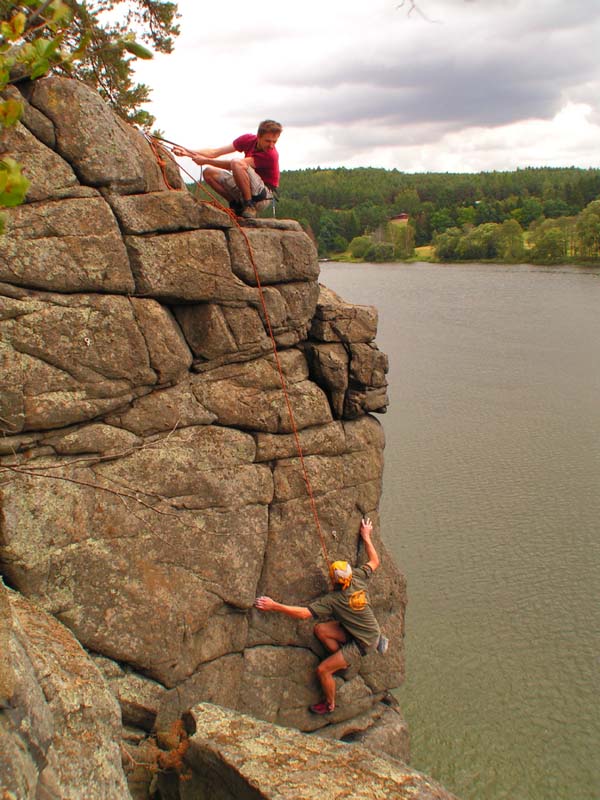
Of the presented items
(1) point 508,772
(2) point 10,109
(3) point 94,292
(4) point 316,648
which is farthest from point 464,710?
(2) point 10,109

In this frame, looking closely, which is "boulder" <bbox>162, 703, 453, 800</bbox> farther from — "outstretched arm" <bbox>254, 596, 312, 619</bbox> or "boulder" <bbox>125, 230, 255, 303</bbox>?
"boulder" <bbox>125, 230, 255, 303</bbox>

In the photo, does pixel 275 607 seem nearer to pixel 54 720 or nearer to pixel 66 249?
pixel 54 720

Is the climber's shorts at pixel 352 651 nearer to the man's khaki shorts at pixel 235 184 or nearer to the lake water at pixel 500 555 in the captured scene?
the lake water at pixel 500 555

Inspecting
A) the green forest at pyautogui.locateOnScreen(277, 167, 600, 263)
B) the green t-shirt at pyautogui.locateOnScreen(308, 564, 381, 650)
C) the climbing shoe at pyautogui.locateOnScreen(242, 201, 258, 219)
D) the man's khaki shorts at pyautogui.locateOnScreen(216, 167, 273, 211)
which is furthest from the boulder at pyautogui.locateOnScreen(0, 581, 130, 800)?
the green forest at pyautogui.locateOnScreen(277, 167, 600, 263)

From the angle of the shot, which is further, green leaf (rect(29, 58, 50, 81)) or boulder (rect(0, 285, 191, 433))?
boulder (rect(0, 285, 191, 433))

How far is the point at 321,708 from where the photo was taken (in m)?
9.70

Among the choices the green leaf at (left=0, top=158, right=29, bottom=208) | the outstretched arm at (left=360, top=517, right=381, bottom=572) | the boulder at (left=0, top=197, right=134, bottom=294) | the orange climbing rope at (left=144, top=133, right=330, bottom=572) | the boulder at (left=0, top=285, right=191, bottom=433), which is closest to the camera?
the green leaf at (left=0, top=158, right=29, bottom=208)

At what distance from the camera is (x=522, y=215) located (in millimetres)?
94375

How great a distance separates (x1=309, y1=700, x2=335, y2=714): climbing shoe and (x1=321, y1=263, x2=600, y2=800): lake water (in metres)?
2.65

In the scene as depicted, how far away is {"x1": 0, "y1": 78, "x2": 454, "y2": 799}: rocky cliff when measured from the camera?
730 centimetres

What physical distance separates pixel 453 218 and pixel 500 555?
9038 centimetres

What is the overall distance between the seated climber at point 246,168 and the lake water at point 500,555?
9.35 m

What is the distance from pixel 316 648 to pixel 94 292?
584cm

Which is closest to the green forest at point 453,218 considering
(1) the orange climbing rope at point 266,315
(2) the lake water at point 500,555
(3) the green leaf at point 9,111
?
(2) the lake water at point 500,555
